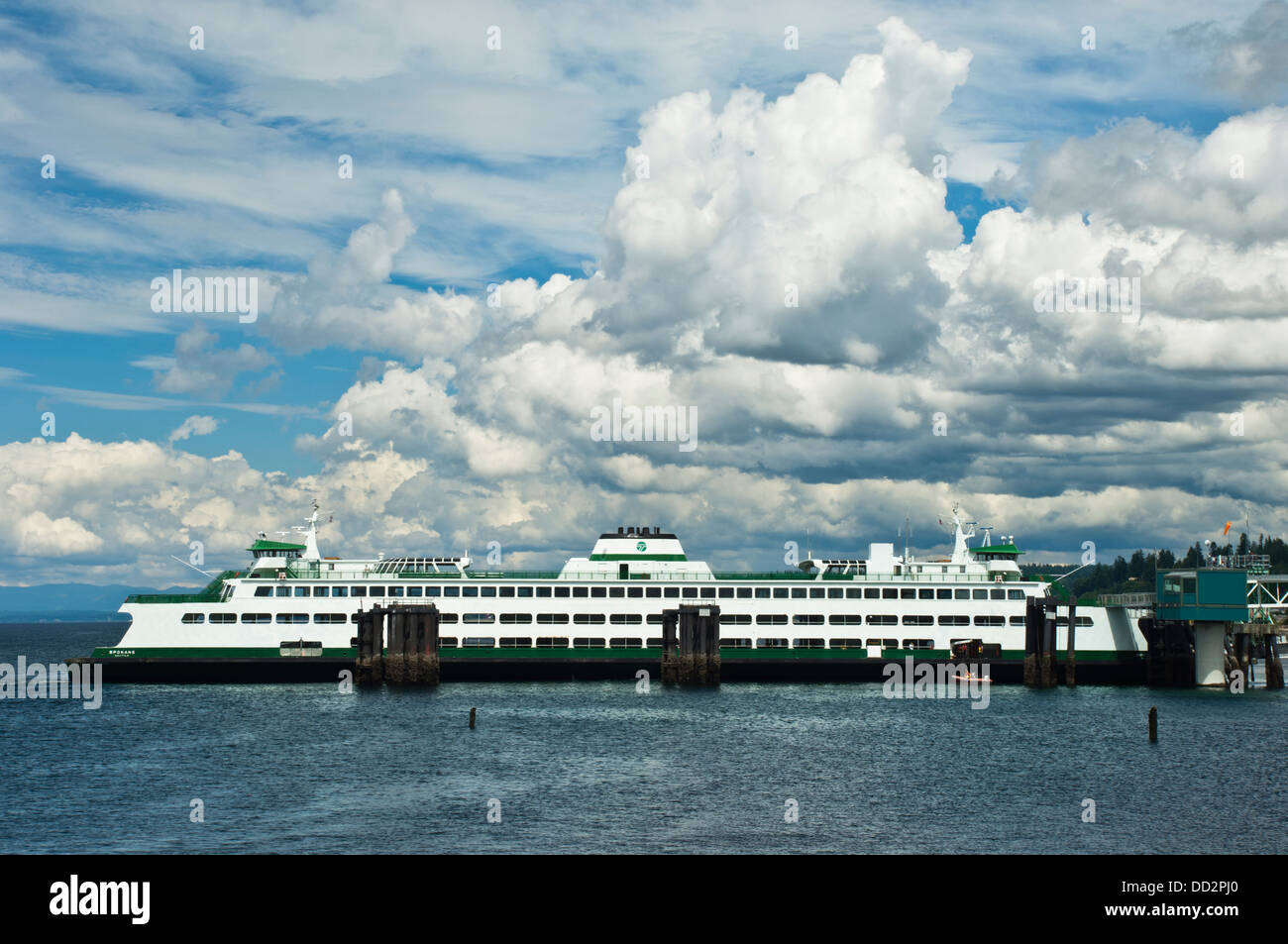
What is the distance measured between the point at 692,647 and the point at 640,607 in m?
5.84

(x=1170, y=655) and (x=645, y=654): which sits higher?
(x=645, y=654)

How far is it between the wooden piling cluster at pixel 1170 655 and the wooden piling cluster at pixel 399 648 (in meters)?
46.5

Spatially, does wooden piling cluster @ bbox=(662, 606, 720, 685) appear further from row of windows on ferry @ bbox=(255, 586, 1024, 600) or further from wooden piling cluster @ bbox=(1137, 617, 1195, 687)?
wooden piling cluster @ bbox=(1137, 617, 1195, 687)

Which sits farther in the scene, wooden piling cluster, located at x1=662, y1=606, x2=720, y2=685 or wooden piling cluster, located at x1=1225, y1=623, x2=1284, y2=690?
wooden piling cluster, located at x1=1225, y1=623, x2=1284, y2=690

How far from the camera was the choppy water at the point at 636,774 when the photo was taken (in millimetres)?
34781

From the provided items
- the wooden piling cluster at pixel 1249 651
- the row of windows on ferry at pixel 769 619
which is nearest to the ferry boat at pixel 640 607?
the row of windows on ferry at pixel 769 619

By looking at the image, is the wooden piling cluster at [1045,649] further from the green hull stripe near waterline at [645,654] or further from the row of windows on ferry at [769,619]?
the row of windows on ferry at [769,619]

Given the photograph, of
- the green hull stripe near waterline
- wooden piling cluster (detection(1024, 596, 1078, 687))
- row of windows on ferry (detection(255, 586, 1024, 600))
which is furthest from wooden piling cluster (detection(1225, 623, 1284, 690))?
row of windows on ferry (detection(255, 586, 1024, 600))

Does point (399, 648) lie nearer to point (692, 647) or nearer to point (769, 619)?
point (692, 647)

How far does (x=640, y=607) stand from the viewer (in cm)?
7731

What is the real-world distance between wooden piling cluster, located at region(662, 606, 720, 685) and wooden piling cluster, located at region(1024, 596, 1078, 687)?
798 inches

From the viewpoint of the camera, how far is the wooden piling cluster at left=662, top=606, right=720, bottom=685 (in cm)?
7275

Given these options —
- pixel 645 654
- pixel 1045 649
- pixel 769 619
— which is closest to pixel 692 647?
pixel 645 654
